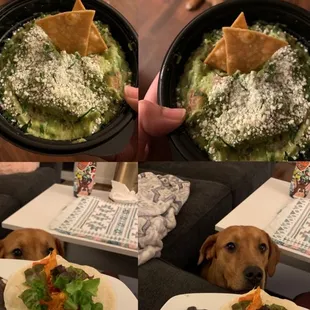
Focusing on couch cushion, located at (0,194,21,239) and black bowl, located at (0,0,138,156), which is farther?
couch cushion, located at (0,194,21,239)

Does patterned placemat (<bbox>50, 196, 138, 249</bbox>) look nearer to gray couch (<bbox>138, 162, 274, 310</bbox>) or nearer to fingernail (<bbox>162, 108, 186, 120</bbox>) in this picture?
gray couch (<bbox>138, 162, 274, 310</bbox>)

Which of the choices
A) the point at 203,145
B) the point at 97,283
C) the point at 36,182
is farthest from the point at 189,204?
the point at 36,182

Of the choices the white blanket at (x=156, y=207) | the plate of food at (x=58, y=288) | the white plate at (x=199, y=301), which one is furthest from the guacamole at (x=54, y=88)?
the white plate at (x=199, y=301)

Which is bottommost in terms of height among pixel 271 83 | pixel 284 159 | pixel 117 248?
pixel 117 248

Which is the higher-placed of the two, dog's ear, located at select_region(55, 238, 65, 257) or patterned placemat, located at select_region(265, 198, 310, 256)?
patterned placemat, located at select_region(265, 198, 310, 256)

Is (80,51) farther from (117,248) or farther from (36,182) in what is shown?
(117,248)

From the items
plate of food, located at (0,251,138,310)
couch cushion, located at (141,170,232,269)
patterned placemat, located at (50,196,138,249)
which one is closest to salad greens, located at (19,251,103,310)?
plate of food, located at (0,251,138,310)

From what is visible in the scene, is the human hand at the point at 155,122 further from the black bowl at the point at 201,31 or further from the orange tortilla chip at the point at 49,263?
the orange tortilla chip at the point at 49,263
